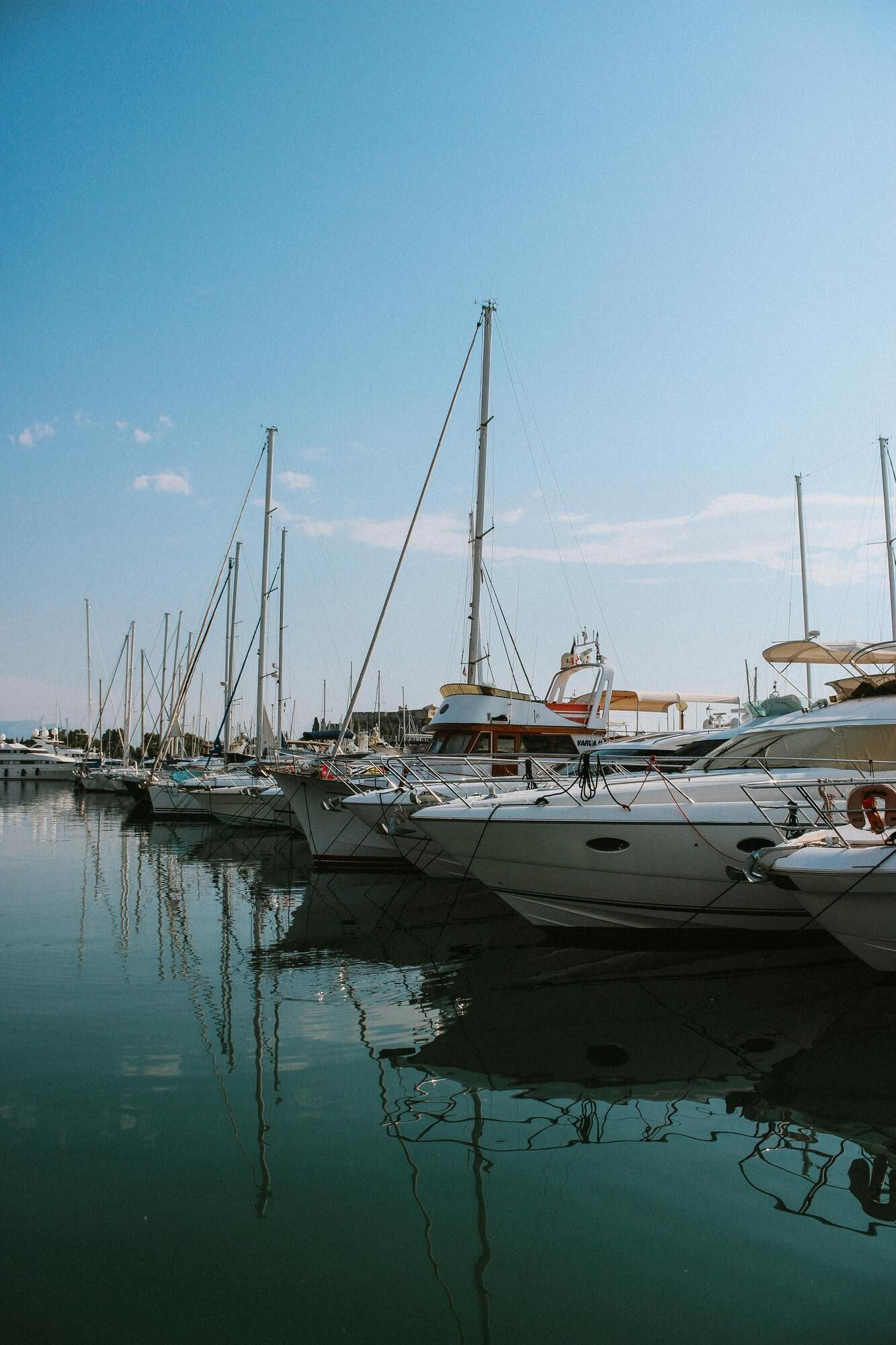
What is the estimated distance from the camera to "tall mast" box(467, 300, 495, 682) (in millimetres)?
18891

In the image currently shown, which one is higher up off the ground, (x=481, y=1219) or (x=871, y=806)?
(x=871, y=806)

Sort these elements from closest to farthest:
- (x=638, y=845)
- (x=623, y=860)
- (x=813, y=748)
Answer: (x=638, y=845)
(x=623, y=860)
(x=813, y=748)

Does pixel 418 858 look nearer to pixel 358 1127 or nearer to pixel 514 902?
pixel 514 902

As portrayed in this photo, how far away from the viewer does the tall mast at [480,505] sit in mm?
18891

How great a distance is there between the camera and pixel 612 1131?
5.35 m

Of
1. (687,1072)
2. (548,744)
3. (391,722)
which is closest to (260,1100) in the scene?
(687,1072)

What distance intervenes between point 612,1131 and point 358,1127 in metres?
1.56

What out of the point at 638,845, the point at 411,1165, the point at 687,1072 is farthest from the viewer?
the point at 638,845

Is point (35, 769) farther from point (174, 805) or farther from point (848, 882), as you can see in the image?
point (848, 882)

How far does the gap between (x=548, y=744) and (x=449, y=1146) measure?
12.7 meters

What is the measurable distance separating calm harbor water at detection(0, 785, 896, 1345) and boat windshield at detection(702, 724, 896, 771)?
98.8 inches

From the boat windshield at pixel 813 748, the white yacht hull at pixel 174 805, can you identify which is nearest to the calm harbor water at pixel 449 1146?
the boat windshield at pixel 813 748

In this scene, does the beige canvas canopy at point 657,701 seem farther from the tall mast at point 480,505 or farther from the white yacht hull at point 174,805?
the white yacht hull at point 174,805

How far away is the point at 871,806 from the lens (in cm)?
858
